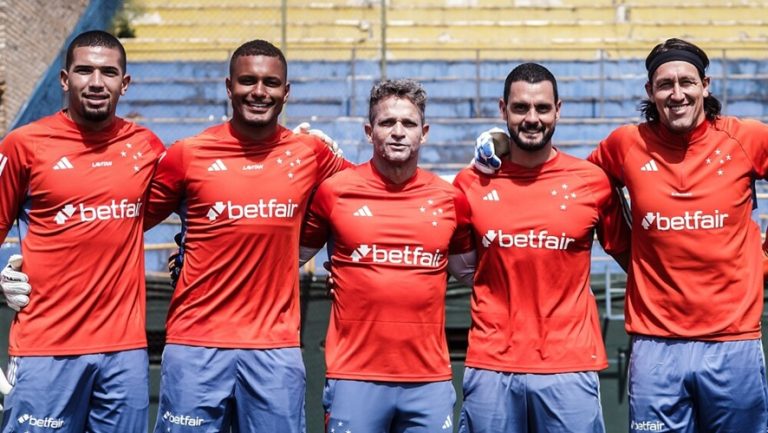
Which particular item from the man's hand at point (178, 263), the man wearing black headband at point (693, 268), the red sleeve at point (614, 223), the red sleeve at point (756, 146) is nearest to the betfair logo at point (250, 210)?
the man's hand at point (178, 263)

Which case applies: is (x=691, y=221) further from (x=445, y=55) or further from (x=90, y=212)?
(x=445, y=55)

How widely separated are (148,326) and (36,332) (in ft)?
9.69

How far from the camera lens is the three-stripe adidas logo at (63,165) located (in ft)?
13.9

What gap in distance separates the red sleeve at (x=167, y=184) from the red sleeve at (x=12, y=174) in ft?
1.72

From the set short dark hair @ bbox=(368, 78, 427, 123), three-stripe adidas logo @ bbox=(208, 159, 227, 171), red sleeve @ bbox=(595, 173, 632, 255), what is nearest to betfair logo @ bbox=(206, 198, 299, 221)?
three-stripe adidas logo @ bbox=(208, 159, 227, 171)

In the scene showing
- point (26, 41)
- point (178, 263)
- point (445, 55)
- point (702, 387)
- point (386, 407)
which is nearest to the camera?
point (386, 407)

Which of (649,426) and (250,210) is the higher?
(250,210)

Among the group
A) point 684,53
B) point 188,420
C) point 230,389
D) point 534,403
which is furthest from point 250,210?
point 684,53

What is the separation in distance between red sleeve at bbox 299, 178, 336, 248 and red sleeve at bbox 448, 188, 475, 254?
0.54 metres

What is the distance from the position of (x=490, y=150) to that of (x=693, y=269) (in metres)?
0.99

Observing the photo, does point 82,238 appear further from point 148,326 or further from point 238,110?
point 148,326

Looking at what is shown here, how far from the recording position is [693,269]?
14.0 ft

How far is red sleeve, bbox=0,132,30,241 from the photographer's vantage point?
422 cm

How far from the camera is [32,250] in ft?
13.9
